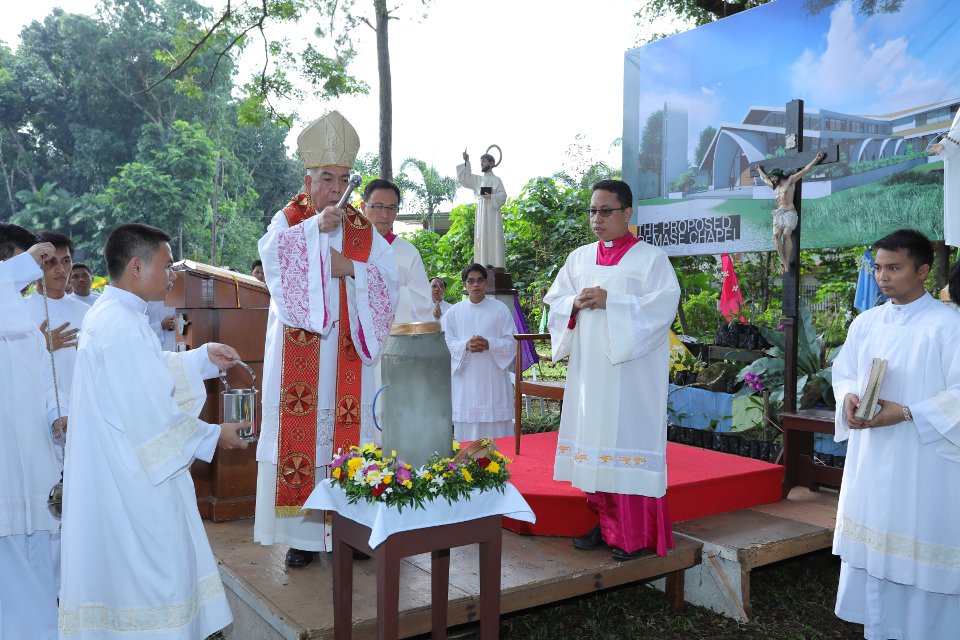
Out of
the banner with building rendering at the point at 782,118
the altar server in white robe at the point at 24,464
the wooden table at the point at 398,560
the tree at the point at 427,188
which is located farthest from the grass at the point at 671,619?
the tree at the point at 427,188

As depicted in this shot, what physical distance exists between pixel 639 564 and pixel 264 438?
210 centimetres

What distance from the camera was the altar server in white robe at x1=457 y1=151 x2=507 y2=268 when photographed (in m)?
10.6

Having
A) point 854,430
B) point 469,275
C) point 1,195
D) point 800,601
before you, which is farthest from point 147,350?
point 1,195

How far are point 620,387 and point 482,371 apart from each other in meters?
3.44

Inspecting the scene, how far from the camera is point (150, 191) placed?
88.3ft

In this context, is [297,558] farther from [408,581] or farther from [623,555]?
[623,555]

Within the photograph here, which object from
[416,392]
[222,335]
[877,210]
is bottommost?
[416,392]

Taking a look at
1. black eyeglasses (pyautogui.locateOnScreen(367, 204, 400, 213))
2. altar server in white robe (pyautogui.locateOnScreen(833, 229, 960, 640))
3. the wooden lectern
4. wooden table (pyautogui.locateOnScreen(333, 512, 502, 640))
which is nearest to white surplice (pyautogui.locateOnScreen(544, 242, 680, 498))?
altar server in white robe (pyautogui.locateOnScreen(833, 229, 960, 640))

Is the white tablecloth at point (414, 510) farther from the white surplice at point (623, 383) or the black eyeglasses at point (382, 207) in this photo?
the black eyeglasses at point (382, 207)

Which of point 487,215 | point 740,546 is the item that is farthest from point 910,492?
point 487,215

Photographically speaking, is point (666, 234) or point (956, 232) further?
point (666, 234)

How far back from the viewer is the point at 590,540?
4.33m

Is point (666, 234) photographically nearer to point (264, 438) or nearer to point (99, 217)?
point (264, 438)

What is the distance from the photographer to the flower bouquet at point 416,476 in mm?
2672
